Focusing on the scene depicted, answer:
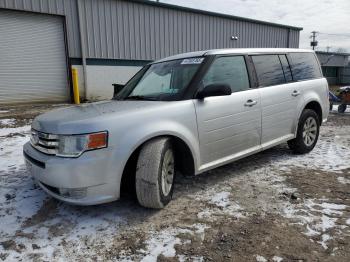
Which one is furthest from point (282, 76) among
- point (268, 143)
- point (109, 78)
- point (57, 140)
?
point (109, 78)

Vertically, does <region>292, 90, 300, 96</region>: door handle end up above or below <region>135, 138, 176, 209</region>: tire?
above

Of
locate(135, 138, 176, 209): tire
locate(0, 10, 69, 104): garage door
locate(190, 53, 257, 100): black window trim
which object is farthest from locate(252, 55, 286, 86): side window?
locate(0, 10, 69, 104): garage door

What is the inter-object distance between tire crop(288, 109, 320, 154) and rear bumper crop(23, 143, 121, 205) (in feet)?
10.9

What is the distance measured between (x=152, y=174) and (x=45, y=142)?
1.08 meters

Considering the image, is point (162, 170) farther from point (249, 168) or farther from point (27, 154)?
point (249, 168)

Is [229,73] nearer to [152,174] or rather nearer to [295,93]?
[295,93]

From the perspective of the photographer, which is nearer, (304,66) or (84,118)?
(84,118)

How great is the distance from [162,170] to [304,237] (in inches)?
56.8

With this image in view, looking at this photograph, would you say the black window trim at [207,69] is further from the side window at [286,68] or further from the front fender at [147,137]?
the side window at [286,68]

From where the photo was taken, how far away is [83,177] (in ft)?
9.19

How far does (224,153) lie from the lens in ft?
12.6

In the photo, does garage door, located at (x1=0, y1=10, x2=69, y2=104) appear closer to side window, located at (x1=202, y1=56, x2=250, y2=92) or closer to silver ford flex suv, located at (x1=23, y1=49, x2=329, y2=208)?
silver ford flex suv, located at (x1=23, y1=49, x2=329, y2=208)

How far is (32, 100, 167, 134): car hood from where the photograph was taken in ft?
9.30

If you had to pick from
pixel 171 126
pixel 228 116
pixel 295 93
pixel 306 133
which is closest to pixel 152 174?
pixel 171 126
